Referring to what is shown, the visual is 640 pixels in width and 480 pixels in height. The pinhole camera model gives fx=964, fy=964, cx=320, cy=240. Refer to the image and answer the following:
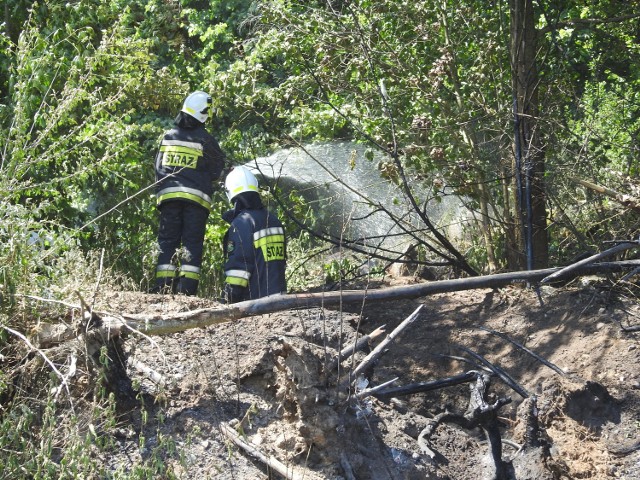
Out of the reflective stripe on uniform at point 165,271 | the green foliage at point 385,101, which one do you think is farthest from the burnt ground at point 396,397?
the reflective stripe on uniform at point 165,271

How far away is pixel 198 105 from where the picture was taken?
26.9ft

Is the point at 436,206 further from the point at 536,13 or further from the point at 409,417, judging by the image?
the point at 409,417

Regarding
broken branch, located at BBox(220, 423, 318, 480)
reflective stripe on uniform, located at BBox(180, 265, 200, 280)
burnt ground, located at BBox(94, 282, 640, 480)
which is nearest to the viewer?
broken branch, located at BBox(220, 423, 318, 480)

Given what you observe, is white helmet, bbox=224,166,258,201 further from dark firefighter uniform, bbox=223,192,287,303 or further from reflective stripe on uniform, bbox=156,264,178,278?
reflective stripe on uniform, bbox=156,264,178,278

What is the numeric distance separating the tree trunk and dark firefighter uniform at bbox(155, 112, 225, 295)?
2503 mm

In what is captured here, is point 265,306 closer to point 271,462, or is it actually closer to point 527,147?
point 271,462

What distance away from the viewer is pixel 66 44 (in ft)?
27.3

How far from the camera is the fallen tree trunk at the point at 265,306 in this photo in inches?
192

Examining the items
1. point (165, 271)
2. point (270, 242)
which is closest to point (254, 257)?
point (270, 242)

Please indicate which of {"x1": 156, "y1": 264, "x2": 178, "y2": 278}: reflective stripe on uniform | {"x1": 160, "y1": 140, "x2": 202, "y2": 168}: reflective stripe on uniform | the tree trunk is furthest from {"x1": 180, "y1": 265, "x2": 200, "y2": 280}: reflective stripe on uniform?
the tree trunk

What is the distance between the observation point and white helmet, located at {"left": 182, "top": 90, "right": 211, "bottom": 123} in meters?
8.19

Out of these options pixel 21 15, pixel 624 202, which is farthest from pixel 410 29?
pixel 21 15

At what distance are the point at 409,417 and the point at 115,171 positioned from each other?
3.74 meters

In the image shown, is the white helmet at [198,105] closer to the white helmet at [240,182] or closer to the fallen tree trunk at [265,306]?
the white helmet at [240,182]
